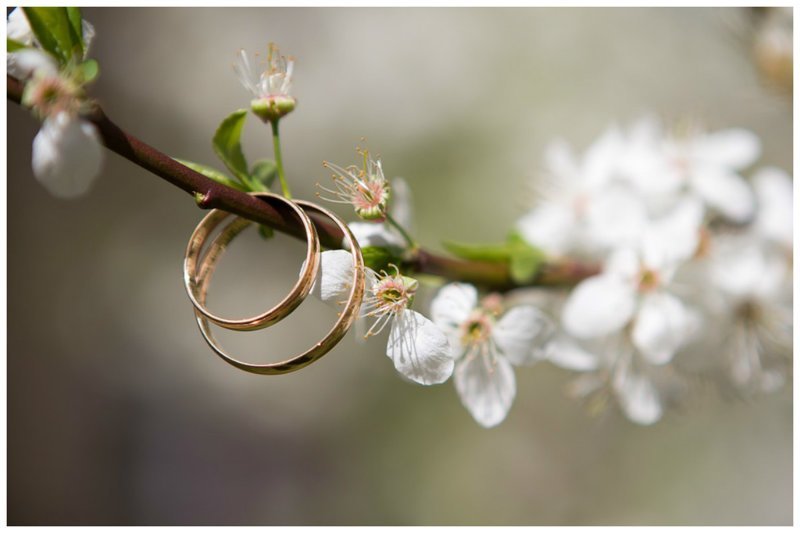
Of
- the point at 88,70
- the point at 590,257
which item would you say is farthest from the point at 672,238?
the point at 88,70

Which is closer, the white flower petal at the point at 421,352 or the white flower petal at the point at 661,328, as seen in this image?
the white flower petal at the point at 421,352

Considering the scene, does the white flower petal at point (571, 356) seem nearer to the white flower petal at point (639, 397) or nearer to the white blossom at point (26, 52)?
the white flower petal at point (639, 397)

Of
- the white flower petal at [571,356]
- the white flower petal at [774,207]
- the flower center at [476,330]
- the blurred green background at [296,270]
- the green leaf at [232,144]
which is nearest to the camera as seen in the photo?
the green leaf at [232,144]

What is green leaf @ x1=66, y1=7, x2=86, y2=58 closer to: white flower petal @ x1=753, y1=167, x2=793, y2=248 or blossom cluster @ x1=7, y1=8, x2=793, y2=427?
blossom cluster @ x1=7, y1=8, x2=793, y2=427

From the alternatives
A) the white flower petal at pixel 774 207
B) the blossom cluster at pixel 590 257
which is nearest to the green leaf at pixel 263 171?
the blossom cluster at pixel 590 257

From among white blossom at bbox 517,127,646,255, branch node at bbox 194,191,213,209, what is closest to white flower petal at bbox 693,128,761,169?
white blossom at bbox 517,127,646,255

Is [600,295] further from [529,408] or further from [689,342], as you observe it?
[529,408]

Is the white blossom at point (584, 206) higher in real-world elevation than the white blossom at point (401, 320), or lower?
higher
